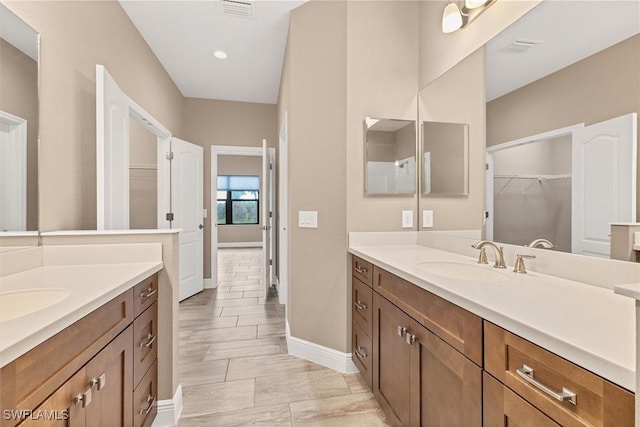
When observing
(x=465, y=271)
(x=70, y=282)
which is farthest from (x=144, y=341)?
(x=465, y=271)

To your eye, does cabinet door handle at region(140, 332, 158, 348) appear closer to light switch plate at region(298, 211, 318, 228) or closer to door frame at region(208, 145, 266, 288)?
light switch plate at region(298, 211, 318, 228)

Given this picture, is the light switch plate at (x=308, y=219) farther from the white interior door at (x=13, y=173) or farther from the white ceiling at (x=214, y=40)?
the white ceiling at (x=214, y=40)

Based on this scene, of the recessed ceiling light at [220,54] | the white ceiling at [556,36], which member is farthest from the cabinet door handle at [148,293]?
the recessed ceiling light at [220,54]

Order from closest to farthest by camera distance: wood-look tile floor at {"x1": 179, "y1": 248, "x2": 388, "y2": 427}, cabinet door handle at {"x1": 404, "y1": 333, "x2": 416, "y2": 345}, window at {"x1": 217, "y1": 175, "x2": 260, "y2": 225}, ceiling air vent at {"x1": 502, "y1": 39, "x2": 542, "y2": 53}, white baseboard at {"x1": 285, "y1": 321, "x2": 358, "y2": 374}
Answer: cabinet door handle at {"x1": 404, "y1": 333, "x2": 416, "y2": 345}, ceiling air vent at {"x1": 502, "y1": 39, "x2": 542, "y2": 53}, wood-look tile floor at {"x1": 179, "y1": 248, "x2": 388, "y2": 427}, white baseboard at {"x1": 285, "y1": 321, "x2": 358, "y2": 374}, window at {"x1": 217, "y1": 175, "x2": 260, "y2": 225}

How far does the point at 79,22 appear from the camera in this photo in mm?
1847

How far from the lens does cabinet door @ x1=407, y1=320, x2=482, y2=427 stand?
896 mm

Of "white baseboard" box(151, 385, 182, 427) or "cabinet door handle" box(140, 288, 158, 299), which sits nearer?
"cabinet door handle" box(140, 288, 158, 299)

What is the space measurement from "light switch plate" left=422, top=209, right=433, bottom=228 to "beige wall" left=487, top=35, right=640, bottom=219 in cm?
76

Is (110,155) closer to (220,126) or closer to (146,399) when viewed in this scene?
(146,399)

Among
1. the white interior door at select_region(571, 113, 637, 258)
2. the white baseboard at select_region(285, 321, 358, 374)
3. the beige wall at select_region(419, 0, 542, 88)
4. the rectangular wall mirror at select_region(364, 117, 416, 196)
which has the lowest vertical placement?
the white baseboard at select_region(285, 321, 358, 374)

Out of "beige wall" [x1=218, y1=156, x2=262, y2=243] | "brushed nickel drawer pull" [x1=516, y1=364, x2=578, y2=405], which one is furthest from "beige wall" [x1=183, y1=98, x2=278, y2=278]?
"beige wall" [x1=218, y1=156, x2=262, y2=243]

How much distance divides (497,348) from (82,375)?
4.18 feet

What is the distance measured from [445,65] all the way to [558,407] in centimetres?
197

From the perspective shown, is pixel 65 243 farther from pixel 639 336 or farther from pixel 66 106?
pixel 639 336
